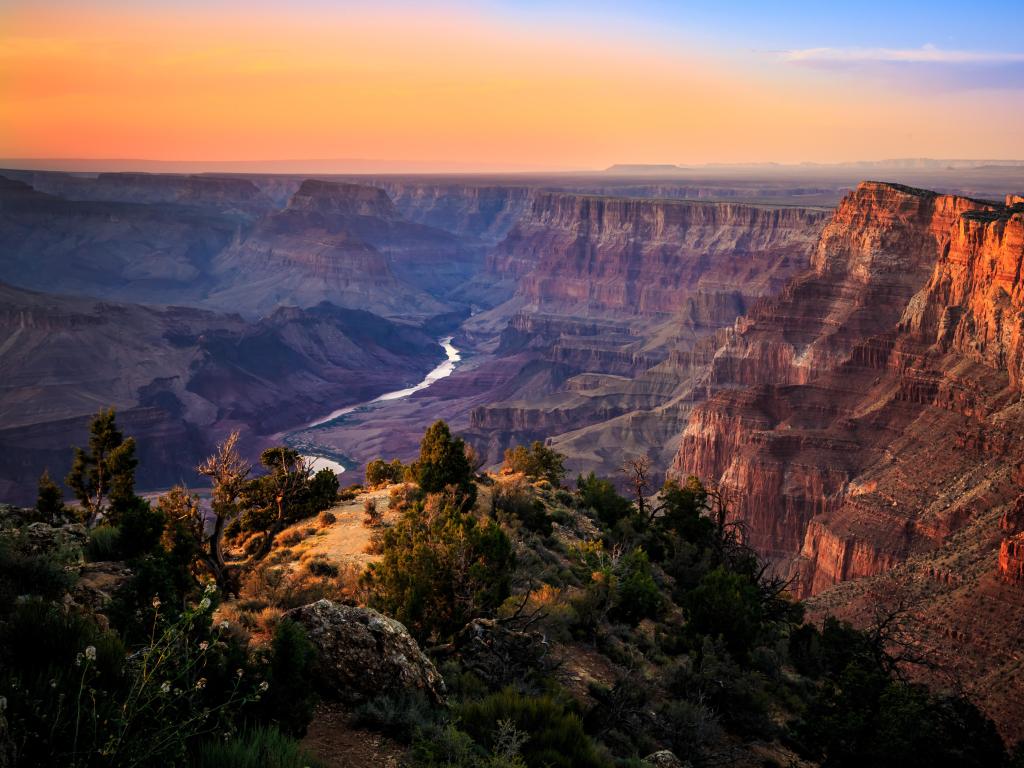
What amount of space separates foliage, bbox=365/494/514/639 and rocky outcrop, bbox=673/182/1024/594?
136 ft

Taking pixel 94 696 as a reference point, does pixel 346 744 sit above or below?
below

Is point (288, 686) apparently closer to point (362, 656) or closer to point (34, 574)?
point (362, 656)

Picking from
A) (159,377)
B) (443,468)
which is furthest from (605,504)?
(159,377)

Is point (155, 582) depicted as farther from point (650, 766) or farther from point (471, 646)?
point (650, 766)

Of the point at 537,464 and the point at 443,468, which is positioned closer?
the point at 443,468

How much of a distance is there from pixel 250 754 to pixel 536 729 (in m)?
5.32

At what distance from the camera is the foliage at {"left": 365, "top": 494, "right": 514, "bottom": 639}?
57.9 ft

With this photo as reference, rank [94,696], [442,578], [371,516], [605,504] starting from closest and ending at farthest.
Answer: [94,696]
[442,578]
[371,516]
[605,504]

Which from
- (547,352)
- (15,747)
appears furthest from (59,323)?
(15,747)

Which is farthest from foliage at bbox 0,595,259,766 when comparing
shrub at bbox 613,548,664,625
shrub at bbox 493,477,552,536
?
shrub at bbox 493,477,552,536

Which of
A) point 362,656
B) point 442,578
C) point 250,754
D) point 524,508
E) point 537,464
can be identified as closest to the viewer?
point 250,754

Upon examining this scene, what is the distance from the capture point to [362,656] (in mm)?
13031

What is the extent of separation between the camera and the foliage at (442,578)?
57.9ft

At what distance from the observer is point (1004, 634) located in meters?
37.7
